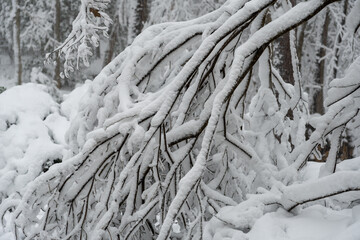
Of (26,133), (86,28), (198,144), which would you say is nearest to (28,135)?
(26,133)

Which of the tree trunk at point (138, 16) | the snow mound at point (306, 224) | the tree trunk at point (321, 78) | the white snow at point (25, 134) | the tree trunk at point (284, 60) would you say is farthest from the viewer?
the tree trunk at point (321, 78)

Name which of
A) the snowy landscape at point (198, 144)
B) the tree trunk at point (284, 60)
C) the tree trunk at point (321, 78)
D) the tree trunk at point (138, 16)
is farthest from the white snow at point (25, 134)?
the tree trunk at point (321, 78)

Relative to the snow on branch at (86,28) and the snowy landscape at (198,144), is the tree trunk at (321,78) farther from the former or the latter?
the snow on branch at (86,28)

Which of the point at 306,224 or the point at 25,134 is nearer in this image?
the point at 306,224

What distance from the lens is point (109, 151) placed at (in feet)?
5.93

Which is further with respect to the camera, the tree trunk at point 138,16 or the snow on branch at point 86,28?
the tree trunk at point 138,16

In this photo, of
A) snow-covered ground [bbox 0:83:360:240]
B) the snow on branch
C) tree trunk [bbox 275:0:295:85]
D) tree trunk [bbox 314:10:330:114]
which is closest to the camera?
the snow on branch

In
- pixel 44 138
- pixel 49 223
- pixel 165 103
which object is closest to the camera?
pixel 165 103

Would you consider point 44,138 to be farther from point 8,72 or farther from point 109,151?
point 8,72

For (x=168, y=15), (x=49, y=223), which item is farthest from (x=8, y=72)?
(x=49, y=223)

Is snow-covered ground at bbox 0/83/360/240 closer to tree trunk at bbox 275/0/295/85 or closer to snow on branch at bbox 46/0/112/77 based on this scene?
snow on branch at bbox 46/0/112/77

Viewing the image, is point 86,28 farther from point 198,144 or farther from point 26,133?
point 26,133

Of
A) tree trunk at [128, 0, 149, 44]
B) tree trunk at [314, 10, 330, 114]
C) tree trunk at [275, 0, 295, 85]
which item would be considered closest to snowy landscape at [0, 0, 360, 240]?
tree trunk at [275, 0, 295, 85]

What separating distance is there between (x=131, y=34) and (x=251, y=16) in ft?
→ 24.0
